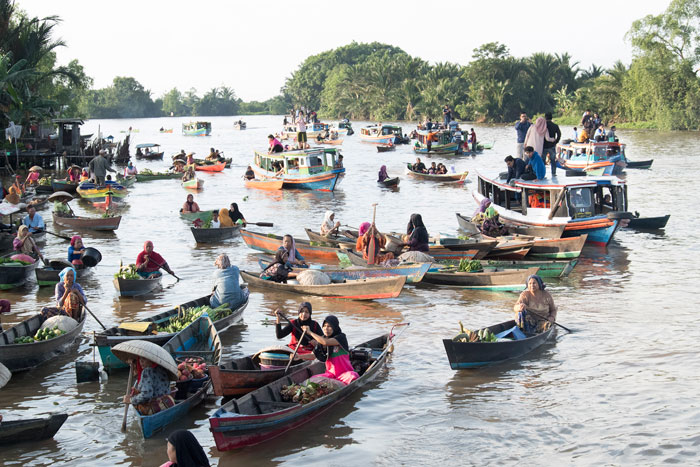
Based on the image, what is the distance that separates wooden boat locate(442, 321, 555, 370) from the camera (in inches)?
441

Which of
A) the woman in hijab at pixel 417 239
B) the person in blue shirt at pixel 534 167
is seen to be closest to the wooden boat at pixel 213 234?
the woman in hijab at pixel 417 239

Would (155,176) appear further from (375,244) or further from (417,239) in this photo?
(417,239)

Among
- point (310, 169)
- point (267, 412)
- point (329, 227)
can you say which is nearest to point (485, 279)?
point (329, 227)

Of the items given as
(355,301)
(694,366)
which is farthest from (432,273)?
(694,366)

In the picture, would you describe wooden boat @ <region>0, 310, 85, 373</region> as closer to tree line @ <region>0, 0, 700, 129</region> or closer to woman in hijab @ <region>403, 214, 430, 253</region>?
woman in hijab @ <region>403, 214, 430, 253</region>

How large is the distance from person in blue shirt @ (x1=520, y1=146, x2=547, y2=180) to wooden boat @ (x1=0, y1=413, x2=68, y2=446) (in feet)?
50.5

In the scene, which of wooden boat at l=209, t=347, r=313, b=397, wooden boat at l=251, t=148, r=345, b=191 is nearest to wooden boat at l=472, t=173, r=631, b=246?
wooden boat at l=209, t=347, r=313, b=397

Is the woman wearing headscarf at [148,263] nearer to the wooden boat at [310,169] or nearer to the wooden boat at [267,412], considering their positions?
the wooden boat at [267,412]

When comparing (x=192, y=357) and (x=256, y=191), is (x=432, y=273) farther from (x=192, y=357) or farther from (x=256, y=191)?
(x=256, y=191)

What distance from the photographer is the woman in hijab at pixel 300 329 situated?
34.0 ft

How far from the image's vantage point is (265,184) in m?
36.1

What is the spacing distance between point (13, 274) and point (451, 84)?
262ft

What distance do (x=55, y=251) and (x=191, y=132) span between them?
69.0m

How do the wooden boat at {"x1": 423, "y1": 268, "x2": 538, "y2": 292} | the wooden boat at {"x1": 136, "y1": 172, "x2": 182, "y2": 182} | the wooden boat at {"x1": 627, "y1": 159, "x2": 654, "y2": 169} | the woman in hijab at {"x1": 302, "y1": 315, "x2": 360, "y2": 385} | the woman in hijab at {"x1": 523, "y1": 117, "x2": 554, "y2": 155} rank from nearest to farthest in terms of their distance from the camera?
the woman in hijab at {"x1": 302, "y1": 315, "x2": 360, "y2": 385} → the wooden boat at {"x1": 423, "y1": 268, "x2": 538, "y2": 292} → the woman in hijab at {"x1": 523, "y1": 117, "x2": 554, "y2": 155} → the wooden boat at {"x1": 136, "y1": 172, "x2": 182, "y2": 182} → the wooden boat at {"x1": 627, "y1": 159, "x2": 654, "y2": 169}
